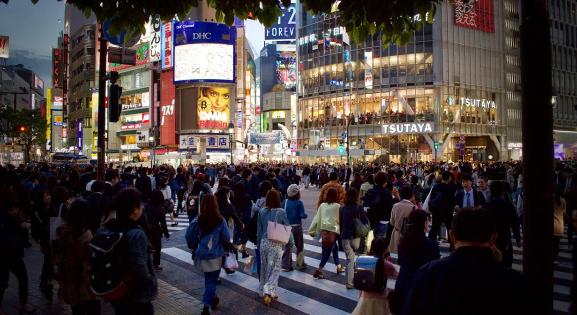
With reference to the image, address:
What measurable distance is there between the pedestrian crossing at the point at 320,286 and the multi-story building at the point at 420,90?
4511 centimetres

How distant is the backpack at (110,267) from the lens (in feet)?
13.6

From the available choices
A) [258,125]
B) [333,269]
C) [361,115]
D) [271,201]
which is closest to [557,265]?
[333,269]

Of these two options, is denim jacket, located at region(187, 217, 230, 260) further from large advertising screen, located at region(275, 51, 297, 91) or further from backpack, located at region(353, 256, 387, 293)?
large advertising screen, located at region(275, 51, 297, 91)

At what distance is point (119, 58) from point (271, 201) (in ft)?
22.6

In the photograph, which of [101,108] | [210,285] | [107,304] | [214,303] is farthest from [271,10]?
[101,108]

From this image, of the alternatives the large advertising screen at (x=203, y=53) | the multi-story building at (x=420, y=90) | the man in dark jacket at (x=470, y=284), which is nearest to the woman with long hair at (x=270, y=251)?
the man in dark jacket at (x=470, y=284)

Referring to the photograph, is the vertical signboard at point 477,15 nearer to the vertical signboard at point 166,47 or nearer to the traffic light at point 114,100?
the vertical signboard at point 166,47

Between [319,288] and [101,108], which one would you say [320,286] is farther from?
[101,108]

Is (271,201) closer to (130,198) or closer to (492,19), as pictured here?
(130,198)

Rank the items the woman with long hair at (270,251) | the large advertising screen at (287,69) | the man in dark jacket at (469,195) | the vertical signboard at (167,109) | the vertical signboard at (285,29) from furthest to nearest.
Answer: the large advertising screen at (287,69), the vertical signboard at (285,29), the vertical signboard at (167,109), the man in dark jacket at (469,195), the woman with long hair at (270,251)

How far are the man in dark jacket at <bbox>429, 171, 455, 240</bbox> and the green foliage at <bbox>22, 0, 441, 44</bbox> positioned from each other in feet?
19.4

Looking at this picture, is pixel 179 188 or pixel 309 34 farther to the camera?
pixel 309 34

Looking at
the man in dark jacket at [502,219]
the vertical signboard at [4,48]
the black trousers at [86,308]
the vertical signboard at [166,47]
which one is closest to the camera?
the black trousers at [86,308]

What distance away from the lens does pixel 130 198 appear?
4391mm
